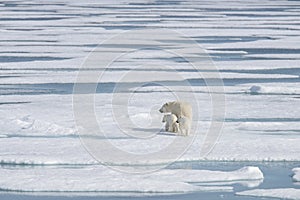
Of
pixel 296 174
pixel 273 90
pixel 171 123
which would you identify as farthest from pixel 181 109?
pixel 273 90

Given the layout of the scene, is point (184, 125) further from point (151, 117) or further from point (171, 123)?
point (151, 117)

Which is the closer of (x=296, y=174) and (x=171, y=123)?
(x=296, y=174)

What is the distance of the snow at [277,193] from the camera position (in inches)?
220

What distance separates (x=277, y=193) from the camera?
5.66 meters

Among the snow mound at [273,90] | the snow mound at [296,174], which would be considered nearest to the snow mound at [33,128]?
the snow mound at [296,174]

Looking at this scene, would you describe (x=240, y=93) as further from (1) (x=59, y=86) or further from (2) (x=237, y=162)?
(2) (x=237, y=162)

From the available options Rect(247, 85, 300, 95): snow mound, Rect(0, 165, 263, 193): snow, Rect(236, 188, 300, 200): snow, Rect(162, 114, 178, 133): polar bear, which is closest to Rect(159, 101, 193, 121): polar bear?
Rect(162, 114, 178, 133): polar bear

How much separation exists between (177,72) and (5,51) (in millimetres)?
4007

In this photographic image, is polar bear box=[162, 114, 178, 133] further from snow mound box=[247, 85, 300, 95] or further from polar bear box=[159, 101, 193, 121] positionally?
snow mound box=[247, 85, 300, 95]

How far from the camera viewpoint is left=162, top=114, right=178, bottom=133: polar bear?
24.9ft

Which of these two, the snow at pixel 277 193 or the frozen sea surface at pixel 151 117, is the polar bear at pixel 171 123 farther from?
the snow at pixel 277 193

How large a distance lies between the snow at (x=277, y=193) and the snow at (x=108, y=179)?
19 centimetres

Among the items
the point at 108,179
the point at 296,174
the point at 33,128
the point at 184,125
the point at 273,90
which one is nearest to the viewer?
the point at 108,179

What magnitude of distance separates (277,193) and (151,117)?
2869 millimetres
